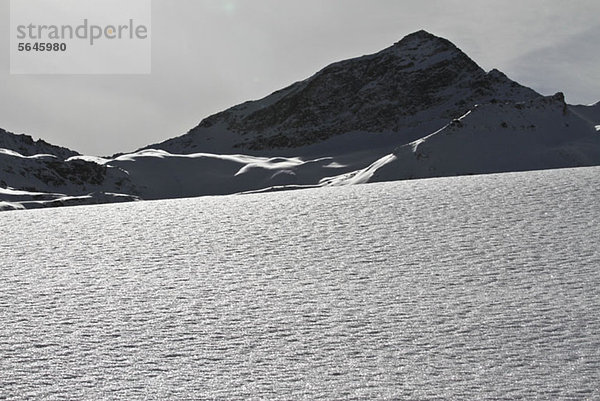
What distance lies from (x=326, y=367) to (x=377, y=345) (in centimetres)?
42

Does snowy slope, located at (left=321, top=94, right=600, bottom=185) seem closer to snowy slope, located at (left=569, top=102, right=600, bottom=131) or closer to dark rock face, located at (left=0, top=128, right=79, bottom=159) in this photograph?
snowy slope, located at (left=569, top=102, right=600, bottom=131)

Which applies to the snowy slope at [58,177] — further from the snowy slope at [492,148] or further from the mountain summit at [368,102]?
the mountain summit at [368,102]

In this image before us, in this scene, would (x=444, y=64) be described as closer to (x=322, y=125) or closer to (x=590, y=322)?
(x=322, y=125)

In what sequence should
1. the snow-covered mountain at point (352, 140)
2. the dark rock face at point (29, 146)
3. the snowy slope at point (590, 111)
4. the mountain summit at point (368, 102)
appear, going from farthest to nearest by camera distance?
A: the mountain summit at point (368, 102), the dark rock face at point (29, 146), the snowy slope at point (590, 111), the snow-covered mountain at point (352, 140)

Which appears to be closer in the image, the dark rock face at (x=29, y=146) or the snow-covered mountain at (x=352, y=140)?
the snow-covered mountain at (x=352, y=140)

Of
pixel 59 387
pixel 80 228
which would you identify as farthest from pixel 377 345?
pixel 80 228

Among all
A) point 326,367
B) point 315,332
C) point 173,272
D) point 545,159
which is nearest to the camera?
point 326,367

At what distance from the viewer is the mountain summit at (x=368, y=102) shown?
10881 cm

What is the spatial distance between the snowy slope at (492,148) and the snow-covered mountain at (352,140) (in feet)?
0.31

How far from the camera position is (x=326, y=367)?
3.63 m

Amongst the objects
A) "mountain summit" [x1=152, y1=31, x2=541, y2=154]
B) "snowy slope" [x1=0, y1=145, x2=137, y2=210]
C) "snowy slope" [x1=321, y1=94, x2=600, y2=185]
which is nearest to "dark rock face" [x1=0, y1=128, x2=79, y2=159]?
"snowy slope" [x1=0, y1=145, x2=137, y2=210]

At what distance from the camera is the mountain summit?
108812 millimetres

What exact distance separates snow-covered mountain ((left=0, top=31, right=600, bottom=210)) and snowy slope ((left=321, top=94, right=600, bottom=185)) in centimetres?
10

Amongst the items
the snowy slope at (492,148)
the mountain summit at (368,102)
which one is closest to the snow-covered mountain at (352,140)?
the snowy slope at (492,148)
